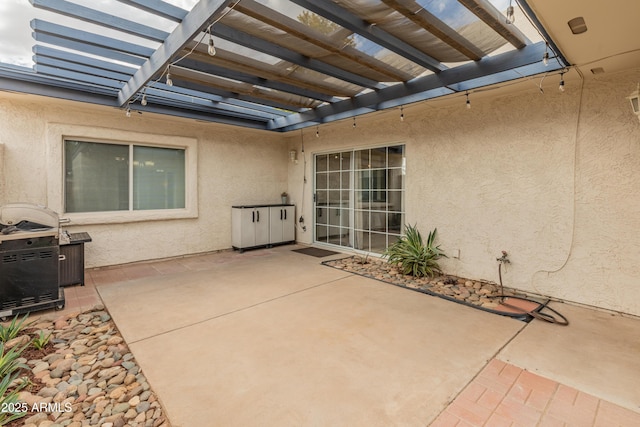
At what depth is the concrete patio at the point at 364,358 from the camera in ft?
6.23

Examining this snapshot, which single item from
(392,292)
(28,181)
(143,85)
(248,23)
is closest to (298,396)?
(392,292)

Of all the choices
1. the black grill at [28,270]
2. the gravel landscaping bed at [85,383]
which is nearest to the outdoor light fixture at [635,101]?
the gravel landscaping bed at [85,383]

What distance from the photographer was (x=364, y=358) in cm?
249

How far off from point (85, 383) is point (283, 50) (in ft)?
11.3

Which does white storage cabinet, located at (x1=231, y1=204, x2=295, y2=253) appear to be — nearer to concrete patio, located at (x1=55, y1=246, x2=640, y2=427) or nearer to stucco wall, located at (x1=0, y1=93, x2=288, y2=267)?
stucco wall, located at (x1=0, y1=93, x2=288, y2=267)

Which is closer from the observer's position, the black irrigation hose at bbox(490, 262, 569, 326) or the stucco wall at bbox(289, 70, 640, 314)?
the black irrigation hose at bbox(490, 262, 569, 326)

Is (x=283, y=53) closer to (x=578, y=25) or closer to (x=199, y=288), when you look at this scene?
(x=578, y=25)

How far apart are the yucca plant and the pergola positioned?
2261 millimetres

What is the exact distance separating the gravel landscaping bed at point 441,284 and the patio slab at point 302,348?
31 centimetres

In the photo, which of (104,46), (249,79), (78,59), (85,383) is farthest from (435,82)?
(85,383)

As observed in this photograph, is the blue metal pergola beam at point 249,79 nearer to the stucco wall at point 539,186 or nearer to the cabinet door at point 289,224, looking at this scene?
the stucco wall at point 539,186

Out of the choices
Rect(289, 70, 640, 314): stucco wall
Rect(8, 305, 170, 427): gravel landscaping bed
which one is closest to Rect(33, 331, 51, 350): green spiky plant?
Rect(8, 305, 170, 427): gravel landscaping bed

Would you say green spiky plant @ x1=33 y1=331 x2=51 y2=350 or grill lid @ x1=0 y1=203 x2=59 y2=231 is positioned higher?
grill lid @ x1=0 y1=203 x2=59 y2=231

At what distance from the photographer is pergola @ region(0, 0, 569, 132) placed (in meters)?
2.45
